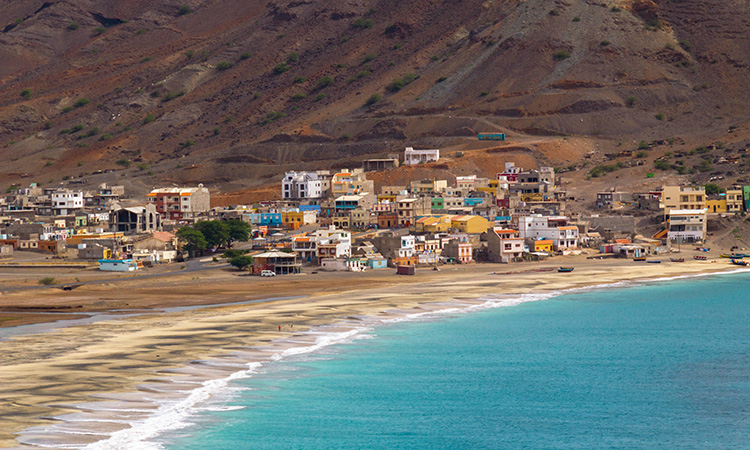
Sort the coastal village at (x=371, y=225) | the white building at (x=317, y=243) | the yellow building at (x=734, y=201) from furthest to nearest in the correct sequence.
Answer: the yellow building at (x=734, y=201) < the coastal village at (x=371, y=225) < the white building at (x=317, y=243)

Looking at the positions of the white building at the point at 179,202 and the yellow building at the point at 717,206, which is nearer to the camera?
the yellow building at the point at 717,206

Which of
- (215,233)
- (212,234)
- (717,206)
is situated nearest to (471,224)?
(215,233)

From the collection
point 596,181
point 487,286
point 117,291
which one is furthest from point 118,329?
point 596,181

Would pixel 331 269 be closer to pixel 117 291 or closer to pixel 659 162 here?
pixel 117 291

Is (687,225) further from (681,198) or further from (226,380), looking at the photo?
(226,380)

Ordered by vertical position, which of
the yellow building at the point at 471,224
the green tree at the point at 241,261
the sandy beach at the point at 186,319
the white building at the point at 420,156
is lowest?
the sandy beach at the point at 186,319

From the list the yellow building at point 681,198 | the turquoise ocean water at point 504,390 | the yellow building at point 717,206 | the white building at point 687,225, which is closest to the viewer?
the turquoise ocean water at point 504,390

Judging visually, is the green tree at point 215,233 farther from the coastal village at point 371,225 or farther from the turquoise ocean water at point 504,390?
the turquoise ocean water at point 504,390

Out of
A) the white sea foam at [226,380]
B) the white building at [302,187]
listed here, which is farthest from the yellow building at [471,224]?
the white building at [302,187]
